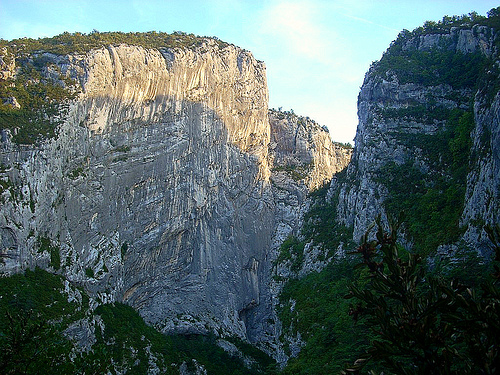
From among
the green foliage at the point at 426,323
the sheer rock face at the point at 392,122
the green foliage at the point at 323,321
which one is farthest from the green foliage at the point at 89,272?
the green foliage at the point at 426,323

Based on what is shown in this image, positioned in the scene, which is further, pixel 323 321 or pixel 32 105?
pixel 32 105

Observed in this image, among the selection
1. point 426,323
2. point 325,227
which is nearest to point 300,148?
point 325,227

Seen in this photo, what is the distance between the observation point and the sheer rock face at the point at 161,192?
3869 centimetres

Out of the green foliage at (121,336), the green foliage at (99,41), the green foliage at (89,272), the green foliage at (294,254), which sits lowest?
the green foliage at (121,336)

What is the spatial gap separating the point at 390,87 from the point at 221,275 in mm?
24305

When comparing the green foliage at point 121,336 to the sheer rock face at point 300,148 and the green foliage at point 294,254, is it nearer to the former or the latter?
the green foliage at point 294,254

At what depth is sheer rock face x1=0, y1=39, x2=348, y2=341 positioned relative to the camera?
38.7 metres

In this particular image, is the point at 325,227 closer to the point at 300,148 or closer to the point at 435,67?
the point at 435,67

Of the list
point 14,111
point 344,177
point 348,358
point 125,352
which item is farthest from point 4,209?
point 344,177

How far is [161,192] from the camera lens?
162ft

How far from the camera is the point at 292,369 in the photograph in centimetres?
2900

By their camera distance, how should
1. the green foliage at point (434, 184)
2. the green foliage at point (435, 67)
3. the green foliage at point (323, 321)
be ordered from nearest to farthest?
1. the green foliage at point (323, 321)
2. the green foliage at point (434, 184)
3. the green foliage at point (435, 67)

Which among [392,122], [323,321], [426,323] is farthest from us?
[392,122]

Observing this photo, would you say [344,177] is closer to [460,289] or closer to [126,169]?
[126,169]
